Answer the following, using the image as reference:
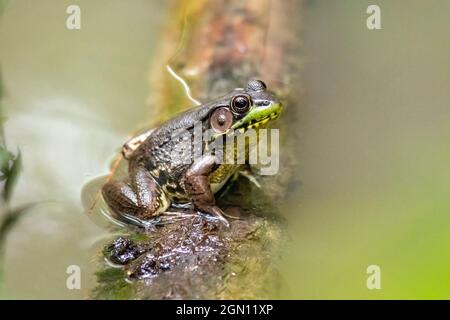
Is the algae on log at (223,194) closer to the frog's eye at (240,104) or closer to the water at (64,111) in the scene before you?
the water at (64,111)

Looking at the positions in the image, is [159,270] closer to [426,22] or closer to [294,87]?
[294,87]

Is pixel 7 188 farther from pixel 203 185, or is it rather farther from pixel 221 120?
pixel 221 120

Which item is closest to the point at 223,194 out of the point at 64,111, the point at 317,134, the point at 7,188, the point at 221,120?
the point at 221,120

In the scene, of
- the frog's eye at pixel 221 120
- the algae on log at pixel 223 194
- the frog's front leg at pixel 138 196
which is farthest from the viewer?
the frog's eye at pixel 221 120

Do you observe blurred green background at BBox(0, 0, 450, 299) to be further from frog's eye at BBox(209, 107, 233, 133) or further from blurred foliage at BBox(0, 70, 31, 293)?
frog's eye at BBox(209, 107, 233, 133)

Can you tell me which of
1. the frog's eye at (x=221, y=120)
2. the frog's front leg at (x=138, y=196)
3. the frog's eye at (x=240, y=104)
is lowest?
the frog's front leg at (x=138, y=196)

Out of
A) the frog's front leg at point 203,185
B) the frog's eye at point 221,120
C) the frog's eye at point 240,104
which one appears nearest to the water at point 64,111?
the frog's front leg at point 203,185

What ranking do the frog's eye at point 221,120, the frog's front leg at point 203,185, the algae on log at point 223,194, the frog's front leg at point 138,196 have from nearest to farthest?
the algae on log at point 223,194 → the frog's front leg at point 203,185 → the frog's front leg at point 138,196 → the frog's eye at point 221,120

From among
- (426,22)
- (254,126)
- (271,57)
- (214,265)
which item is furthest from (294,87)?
(214,265)
